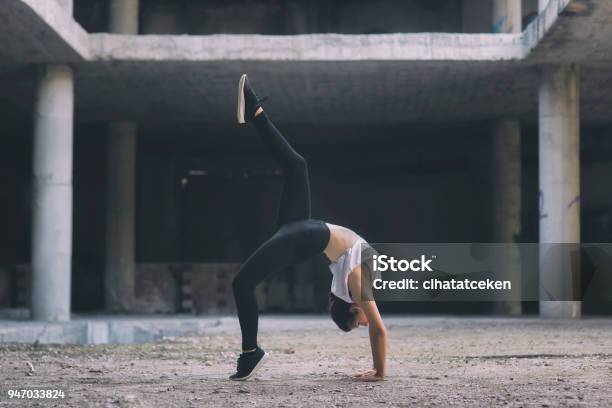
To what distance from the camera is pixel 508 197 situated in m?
20.2

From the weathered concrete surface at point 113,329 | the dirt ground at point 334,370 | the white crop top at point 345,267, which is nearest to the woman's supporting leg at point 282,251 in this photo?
the white crop top at point 345,267

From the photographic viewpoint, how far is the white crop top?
20.5ft

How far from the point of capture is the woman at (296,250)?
6.13 metres

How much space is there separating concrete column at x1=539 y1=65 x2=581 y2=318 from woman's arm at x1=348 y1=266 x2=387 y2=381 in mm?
9369

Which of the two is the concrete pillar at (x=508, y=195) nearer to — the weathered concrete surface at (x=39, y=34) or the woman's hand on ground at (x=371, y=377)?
the weathered concrete surface at (x=39, y=34)

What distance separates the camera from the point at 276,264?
6133 mm

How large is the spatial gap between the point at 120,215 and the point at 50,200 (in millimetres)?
5446

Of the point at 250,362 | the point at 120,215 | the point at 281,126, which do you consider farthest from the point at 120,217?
the point at 250,362

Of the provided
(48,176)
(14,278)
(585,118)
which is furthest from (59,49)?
(585,118)

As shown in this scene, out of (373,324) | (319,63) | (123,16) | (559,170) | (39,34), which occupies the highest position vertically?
(123,16)

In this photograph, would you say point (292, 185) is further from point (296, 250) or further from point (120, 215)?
point (120, 215)

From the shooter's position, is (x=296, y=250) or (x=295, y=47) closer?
(x=296, y=250)

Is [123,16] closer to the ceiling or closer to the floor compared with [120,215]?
closer to the ceiling

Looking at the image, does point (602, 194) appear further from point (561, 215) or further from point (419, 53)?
point (419, 53)
